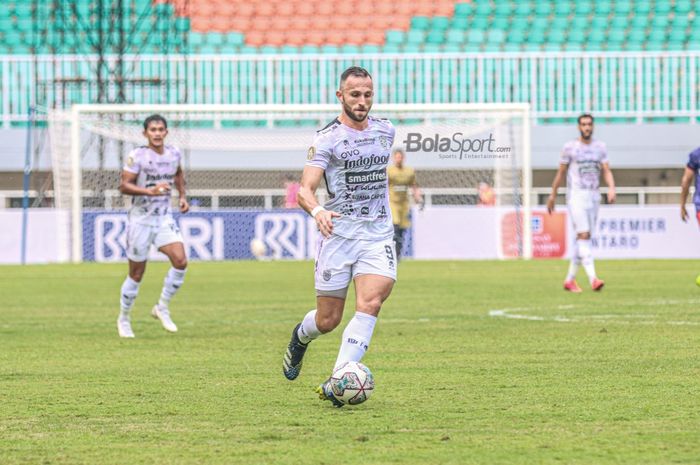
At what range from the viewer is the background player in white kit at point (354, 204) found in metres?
6.67

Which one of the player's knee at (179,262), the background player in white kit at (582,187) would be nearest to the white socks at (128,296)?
the player's knee at (179,262)

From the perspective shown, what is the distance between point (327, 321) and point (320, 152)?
920 millimetres

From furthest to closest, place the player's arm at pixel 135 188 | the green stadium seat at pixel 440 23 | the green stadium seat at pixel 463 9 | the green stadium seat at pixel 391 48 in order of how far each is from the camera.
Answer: the green stadium seat at pixel 463 9
the green stadium seat at pixel 440 23
the green stadium seat at pixel 391 48
the player's arm at pixel 135 188

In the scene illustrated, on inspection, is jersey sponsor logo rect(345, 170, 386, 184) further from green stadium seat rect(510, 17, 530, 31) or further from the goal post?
green stadium seat rect(510, 17, 530, 31)

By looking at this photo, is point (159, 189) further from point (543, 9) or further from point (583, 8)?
point (583, 8)

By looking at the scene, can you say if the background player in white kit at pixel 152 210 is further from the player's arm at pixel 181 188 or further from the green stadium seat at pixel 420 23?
the green stadium seat at pixel 420 23

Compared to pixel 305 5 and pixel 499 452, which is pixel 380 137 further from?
pixel 305 5

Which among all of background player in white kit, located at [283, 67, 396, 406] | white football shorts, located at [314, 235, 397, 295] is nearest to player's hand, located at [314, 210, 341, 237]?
background player in white kit, located at [283, 67, 396, 406]

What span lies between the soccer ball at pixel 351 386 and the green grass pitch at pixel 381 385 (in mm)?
64

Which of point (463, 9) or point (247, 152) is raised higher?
point (463, 9)

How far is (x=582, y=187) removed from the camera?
1666 centimetres

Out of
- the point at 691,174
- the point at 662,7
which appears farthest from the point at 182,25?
the point at 691,174

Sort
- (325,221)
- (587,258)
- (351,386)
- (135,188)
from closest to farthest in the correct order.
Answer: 1. (351,386)
2. (325,221)
3. (135,188)
4. (587,258)

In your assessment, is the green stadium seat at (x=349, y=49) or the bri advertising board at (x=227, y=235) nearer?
the bri advertising board at (x=227, y=235)
